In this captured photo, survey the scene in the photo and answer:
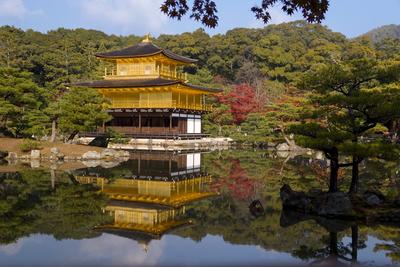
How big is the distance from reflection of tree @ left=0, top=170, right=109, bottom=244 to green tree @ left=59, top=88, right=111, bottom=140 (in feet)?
29.1

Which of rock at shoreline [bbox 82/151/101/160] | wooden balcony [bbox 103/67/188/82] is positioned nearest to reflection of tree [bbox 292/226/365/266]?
rock at shoreline [bbox 82/151/101/160]

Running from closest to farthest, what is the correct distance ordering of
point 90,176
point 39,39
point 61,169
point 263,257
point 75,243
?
point 263,257 → point 75,243 → point 90,176 → point 61,169 → point 39,39

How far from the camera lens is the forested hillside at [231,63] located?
36.6m

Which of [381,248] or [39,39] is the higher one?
[39,39]

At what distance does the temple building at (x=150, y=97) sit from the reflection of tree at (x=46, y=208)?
70.6 feet

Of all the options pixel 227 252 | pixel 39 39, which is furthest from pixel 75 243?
pixel 39 39

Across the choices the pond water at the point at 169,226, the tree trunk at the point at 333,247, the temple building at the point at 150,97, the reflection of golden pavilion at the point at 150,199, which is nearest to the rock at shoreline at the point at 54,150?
the pond water at the point at 169,226

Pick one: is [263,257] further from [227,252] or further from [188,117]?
[188,117]

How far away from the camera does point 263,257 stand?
786cm

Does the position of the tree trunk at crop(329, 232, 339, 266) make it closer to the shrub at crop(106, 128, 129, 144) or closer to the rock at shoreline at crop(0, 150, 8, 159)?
the rock at shoreline at crop(0, 150, 8, 159)

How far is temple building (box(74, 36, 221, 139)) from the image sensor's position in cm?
3712

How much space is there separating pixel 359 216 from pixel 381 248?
83.6 inches

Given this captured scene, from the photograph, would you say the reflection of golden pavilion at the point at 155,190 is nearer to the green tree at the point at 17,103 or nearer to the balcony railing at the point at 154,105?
the green tree at the point at 17,103

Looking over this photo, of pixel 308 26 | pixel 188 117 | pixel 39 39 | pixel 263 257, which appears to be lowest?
pixel 263 257
